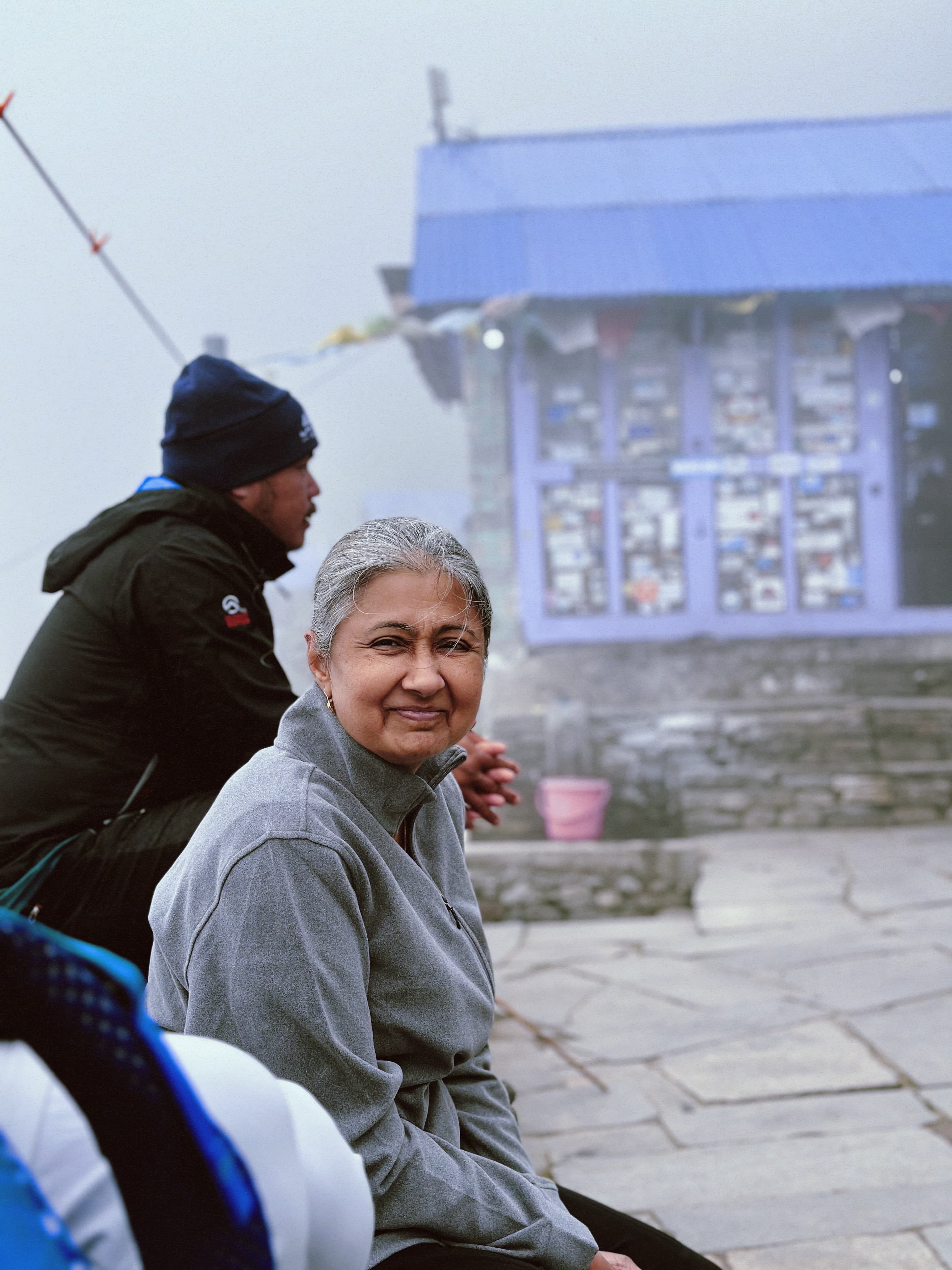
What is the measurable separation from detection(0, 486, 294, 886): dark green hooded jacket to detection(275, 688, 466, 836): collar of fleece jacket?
25.0 inches

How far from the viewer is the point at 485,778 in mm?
2363

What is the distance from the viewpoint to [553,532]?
27.9ft

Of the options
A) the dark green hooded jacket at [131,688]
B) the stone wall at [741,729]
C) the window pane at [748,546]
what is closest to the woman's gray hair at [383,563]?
the dark green hooded jacket at [131,688]

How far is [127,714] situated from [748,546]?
6943 mm

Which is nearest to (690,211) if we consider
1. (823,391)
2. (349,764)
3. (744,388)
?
(744,388)

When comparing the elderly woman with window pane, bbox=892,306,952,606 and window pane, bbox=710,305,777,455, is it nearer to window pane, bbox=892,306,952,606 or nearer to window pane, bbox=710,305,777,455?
window pane, bbox=710,305,777,455

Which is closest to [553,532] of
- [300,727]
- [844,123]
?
[844,123]

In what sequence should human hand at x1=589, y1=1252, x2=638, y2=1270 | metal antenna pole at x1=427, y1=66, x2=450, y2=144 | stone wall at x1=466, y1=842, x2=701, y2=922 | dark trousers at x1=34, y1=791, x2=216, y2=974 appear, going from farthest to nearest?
metal antenna pole at x1=427, y1=66, x2=450, y2=144 → stone wall at x1=466, y1=842, x2=701, y2=922 → dark trousers at x1=34, y1=791, x2=216, y2=974 → human hand at x1=589, y1=1252, x2=638, y2=1270

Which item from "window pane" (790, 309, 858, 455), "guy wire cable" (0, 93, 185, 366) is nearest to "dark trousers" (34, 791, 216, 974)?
"guy wire cable" (0, 93, 185, 366)

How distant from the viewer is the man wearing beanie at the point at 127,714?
2020 millimetres

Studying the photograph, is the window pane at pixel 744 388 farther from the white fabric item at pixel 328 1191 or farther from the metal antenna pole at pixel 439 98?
the white fabric item at pixel 328 1191

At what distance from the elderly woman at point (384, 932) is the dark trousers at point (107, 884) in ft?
1.85

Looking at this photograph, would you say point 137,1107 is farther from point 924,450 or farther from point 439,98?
point 439,98

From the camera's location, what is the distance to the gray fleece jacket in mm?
1243
